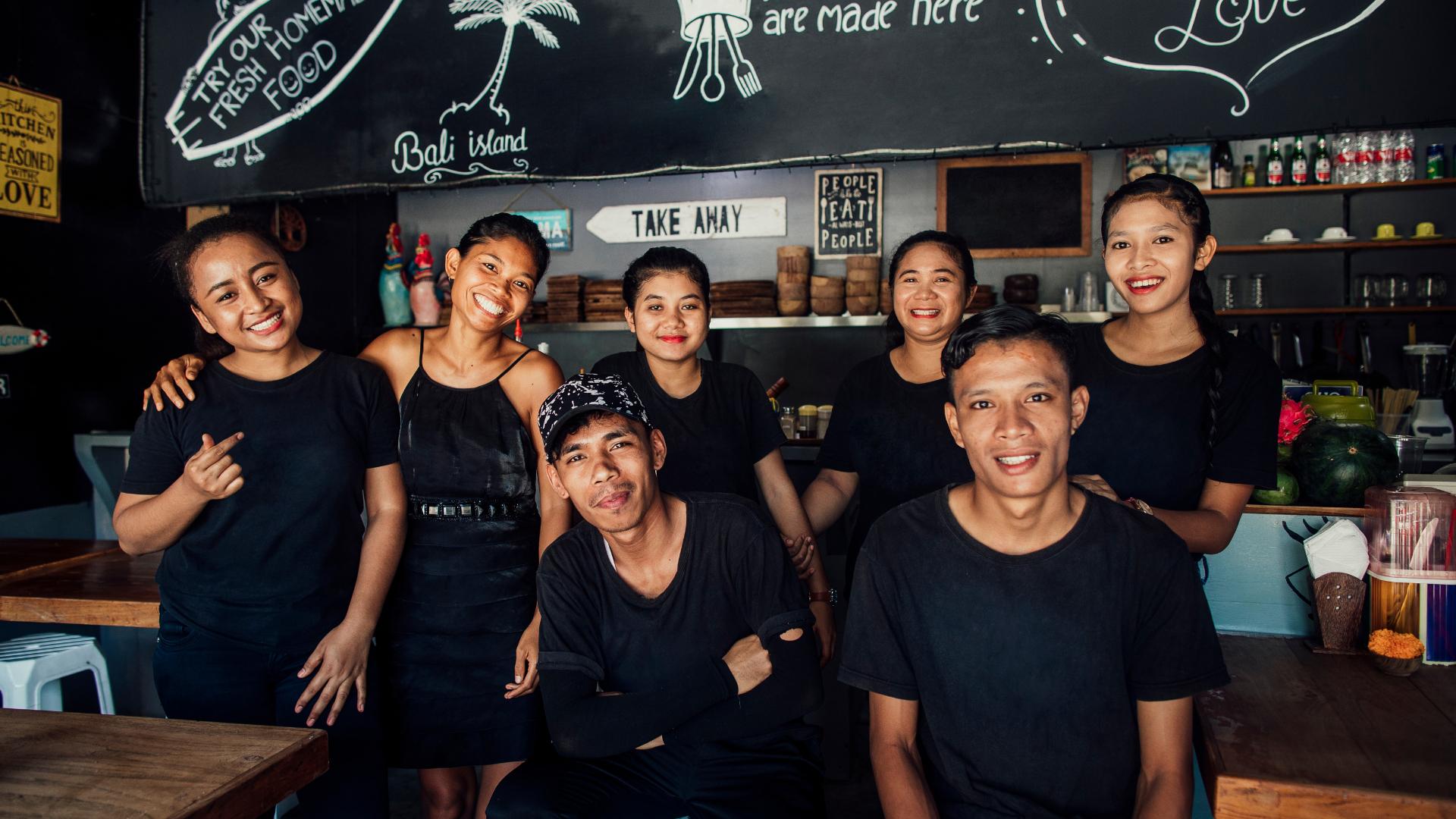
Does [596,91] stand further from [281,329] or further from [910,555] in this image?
[910,555]

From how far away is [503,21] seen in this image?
3.43 m

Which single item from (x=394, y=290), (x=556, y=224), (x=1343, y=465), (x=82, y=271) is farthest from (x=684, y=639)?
(x=556, y=224)

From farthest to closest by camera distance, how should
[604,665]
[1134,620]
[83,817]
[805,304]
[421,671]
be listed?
[805,304] → [421,671] → [604,665] → [1134,620] → [83,817]

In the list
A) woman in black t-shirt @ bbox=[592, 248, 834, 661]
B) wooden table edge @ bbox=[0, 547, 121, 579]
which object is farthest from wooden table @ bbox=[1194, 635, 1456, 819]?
wooden table edge @ bbox=[0, 547, 121, 579]

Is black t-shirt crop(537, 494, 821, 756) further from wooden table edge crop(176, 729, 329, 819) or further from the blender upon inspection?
the blender

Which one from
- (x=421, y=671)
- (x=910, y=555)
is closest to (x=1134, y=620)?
(x=910, y=555)

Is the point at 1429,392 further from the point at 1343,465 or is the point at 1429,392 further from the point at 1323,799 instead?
the point at 1323,799

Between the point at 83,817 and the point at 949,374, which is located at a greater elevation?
the point at 949,374

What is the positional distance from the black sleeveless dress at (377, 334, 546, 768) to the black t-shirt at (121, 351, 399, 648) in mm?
173

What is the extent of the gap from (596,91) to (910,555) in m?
2.36

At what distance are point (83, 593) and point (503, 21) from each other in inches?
93.9

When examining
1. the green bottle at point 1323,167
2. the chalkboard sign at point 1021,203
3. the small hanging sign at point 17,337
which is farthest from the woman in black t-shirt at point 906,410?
the green bottle at point 1323,167

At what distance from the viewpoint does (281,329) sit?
2.00 metres

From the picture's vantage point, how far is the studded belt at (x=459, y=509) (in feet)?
7.08
